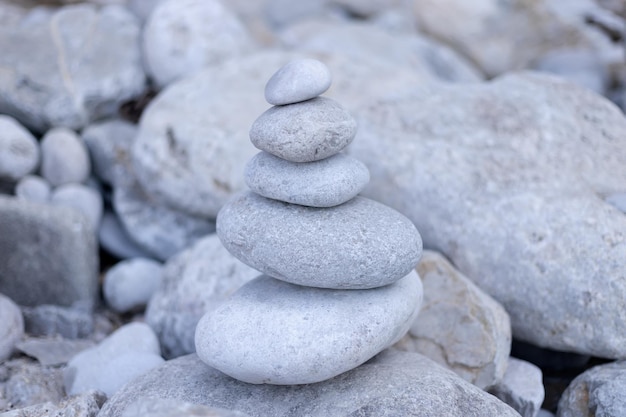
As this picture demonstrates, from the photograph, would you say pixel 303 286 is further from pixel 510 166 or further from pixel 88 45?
pixel 88 45

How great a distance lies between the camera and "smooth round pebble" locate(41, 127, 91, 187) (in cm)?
512

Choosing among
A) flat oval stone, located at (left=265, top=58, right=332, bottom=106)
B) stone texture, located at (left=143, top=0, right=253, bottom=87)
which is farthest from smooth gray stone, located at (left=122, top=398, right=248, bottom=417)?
stone texture, located at (left=143, top=0, right=253, bottom=87)

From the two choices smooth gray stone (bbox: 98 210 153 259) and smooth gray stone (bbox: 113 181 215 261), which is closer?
smooth gray stone (bbox: 113 181 215 261)

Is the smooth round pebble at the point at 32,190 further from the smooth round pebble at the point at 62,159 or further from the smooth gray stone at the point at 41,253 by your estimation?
the smooth gray stone at the point at 41,253

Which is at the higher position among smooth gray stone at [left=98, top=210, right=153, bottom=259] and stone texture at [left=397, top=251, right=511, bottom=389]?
stone texture at [left=397, top=251, right=511, bottom=389]

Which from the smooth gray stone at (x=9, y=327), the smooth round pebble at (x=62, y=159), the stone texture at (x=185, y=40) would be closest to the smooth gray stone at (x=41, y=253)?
the smooth gray stone at (x=9, y=327)

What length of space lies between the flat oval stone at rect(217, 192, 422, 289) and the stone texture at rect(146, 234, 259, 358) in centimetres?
80

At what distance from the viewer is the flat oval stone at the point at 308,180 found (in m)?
2.83

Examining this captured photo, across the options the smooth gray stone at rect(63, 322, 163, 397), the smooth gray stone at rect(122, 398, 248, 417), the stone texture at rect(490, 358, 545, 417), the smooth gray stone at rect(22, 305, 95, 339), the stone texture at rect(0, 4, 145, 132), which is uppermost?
the smooth gray stone at rect(122, 398, 248, 417)

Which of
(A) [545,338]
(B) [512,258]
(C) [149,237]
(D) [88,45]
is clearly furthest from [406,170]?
(D) [88,45]

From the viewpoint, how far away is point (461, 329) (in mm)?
3428

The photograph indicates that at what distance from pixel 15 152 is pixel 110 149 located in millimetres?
659

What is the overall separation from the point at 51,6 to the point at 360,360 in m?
5.45

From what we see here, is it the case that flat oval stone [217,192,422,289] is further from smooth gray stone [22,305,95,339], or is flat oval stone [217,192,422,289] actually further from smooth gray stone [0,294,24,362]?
smooth gray stone [22,305,95,339]
